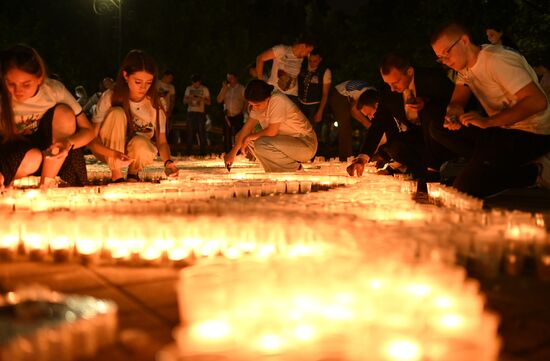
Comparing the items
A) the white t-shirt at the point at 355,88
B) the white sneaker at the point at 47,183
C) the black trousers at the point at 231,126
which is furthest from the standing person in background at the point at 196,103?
the white sneaker at the point at 47,183

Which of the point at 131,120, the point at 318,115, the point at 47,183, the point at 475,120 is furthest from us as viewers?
the point at 318,115

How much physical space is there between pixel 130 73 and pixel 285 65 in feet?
11.6

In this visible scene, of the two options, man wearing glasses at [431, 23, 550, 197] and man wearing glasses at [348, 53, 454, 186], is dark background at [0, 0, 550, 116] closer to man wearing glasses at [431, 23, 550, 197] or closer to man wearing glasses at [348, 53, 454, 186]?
man wearing glasses at [348, 53, 454, 186]

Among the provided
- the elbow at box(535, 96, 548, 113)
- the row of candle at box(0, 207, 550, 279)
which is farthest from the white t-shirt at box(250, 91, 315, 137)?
the row of candle at box(0, 207, 550, 279)

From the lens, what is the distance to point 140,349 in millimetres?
1613

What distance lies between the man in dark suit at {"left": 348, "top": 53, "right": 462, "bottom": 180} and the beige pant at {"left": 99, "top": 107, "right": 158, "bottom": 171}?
6.56 ft

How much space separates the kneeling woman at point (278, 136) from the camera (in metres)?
6.95

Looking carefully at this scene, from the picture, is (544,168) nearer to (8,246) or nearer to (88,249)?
(88,249)

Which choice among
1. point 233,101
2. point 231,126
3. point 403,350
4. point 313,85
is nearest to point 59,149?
point 403,350

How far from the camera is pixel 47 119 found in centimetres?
471

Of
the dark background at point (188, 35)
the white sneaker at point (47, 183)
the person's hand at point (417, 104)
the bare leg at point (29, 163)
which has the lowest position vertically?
the white sneaker at point (47, 183)

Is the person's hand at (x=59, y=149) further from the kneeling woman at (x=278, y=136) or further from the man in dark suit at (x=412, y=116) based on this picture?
the man in dark suit at (x=412, y=116)

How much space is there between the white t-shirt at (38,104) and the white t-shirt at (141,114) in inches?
30.1

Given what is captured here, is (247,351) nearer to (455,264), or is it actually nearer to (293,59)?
(455,264)
